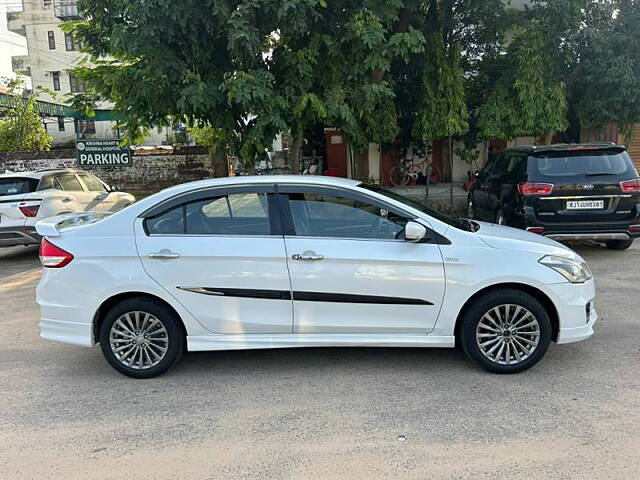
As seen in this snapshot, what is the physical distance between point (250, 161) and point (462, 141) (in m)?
7.28

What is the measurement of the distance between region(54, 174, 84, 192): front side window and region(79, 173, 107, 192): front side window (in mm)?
328

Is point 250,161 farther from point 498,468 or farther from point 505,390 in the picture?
point 498,468

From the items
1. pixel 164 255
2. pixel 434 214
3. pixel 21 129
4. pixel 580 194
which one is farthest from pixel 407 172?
pixel 164 255

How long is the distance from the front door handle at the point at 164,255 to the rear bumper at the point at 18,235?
578cm

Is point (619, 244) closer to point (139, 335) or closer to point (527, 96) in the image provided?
point (527, 96)

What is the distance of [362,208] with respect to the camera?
4340mm

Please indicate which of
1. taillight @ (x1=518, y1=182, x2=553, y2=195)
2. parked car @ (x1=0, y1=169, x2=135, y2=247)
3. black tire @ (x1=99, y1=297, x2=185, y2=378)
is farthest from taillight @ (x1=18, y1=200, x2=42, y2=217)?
taillight @ (x1=518, y1=182, x2=553, y2=195)

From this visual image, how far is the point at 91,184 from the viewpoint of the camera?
1068 cm

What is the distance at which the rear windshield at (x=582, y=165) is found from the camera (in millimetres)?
7508

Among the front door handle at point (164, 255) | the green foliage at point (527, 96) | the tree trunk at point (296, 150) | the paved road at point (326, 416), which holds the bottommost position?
the paved road at point (326, 416)

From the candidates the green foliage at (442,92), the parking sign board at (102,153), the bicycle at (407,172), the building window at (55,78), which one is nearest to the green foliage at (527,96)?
the green foliage at (442,92)

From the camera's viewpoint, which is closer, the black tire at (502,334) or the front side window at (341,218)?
the black tire at (502,334)

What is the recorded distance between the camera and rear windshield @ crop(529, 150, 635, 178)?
7508 millimetres

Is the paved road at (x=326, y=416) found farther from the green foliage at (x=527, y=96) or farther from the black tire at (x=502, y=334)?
the green foliage at (x=527, y=96)
